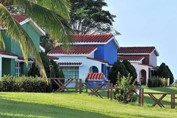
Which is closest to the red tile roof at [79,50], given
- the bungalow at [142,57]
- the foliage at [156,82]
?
the foliage at [156,82]

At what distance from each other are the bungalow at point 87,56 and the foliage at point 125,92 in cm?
1602

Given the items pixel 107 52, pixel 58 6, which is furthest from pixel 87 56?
pixel 58 6

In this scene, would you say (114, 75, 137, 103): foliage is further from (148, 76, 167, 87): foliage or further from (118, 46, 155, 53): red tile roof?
(118, 46, 155, 53): red tile roof

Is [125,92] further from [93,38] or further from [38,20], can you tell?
[93,38]

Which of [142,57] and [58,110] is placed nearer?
[58,110]

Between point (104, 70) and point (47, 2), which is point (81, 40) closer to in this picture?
point (104, 70)

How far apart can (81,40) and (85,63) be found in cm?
460

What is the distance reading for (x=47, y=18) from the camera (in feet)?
59.8

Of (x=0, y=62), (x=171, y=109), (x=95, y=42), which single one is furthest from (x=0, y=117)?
(x=95, y=42)

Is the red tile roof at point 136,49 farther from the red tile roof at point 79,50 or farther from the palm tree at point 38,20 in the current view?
the palm tree at point 38,20

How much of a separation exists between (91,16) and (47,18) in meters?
49.2

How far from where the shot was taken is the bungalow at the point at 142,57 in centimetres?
6091

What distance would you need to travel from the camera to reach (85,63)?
46.2m

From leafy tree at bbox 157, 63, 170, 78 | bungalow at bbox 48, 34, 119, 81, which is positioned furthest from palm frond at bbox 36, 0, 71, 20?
leafy tree at bbox 157, 63, 170, 78
